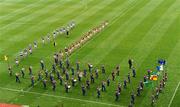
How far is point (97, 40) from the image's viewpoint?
164ft

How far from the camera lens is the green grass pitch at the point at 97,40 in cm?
3584

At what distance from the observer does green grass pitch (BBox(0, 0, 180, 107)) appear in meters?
35.8

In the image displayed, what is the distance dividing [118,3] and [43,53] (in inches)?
995

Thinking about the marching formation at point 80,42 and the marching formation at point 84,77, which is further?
the marching formation at point 80,42

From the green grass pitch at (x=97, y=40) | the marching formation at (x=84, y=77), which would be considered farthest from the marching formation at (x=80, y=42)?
the green grass pitch at (x=97, y=40)

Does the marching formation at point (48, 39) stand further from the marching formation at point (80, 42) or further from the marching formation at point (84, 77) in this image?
the marching formation at point (80, 42)

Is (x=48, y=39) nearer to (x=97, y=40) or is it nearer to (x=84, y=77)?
(x=97, y=40)

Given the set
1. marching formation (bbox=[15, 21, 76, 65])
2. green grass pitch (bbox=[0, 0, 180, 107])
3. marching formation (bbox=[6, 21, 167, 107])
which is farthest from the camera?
marching formation (bbox=[15, 21, 76, 65])

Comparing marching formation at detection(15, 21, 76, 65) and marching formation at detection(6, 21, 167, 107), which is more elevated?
marching formation at detection(15, 21, 76, 65)

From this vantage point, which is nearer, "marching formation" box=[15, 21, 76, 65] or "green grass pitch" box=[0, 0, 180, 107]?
"green grass pitch" box=[0, 0, 180, 107]

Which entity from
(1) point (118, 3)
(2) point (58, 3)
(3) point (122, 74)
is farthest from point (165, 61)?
(2) point (58, 3)

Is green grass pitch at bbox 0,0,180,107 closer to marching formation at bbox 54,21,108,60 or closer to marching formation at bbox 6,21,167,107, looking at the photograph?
marching formation at bbox 6,21,167,107

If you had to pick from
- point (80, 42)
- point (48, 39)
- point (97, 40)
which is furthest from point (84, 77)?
point (48, 39)

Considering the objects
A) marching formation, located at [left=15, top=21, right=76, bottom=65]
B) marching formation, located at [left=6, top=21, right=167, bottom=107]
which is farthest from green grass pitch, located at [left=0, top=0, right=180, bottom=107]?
marching formation, located at [left=15, top=21, right=76, bottom=65]
